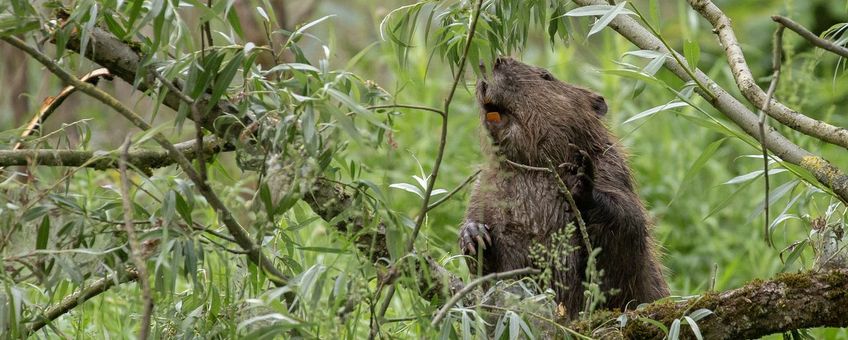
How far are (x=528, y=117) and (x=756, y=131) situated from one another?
116 centimetres

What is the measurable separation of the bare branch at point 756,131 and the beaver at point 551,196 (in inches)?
22.2

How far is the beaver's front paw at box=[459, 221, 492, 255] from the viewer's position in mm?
4066

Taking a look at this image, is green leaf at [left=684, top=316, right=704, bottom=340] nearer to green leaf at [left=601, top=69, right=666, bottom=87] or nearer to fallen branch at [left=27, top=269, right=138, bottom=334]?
green leaf at [left=601, top=69, right=666, bottom=87]

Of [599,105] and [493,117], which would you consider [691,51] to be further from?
[599,105]

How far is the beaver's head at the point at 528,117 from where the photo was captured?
425 centimetres

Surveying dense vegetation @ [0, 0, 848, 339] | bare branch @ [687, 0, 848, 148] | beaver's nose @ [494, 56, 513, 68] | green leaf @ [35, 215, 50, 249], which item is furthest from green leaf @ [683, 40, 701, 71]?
green leaf @ [35, 215, 50, 249]

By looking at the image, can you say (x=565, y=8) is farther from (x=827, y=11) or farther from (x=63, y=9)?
(x=827, y=11)

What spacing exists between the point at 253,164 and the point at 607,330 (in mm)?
1120

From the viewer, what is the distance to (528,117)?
429cm

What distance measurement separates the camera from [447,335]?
8.79ft

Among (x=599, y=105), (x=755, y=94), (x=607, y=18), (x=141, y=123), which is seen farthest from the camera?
(x=599, y=105)

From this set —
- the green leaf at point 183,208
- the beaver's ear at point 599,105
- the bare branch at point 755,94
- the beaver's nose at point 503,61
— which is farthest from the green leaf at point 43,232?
the beaver's ear at point 599,105

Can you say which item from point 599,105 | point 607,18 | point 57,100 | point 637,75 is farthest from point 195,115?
point 599,105

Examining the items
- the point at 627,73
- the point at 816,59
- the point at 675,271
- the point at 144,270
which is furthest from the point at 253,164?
the point at 675,271
